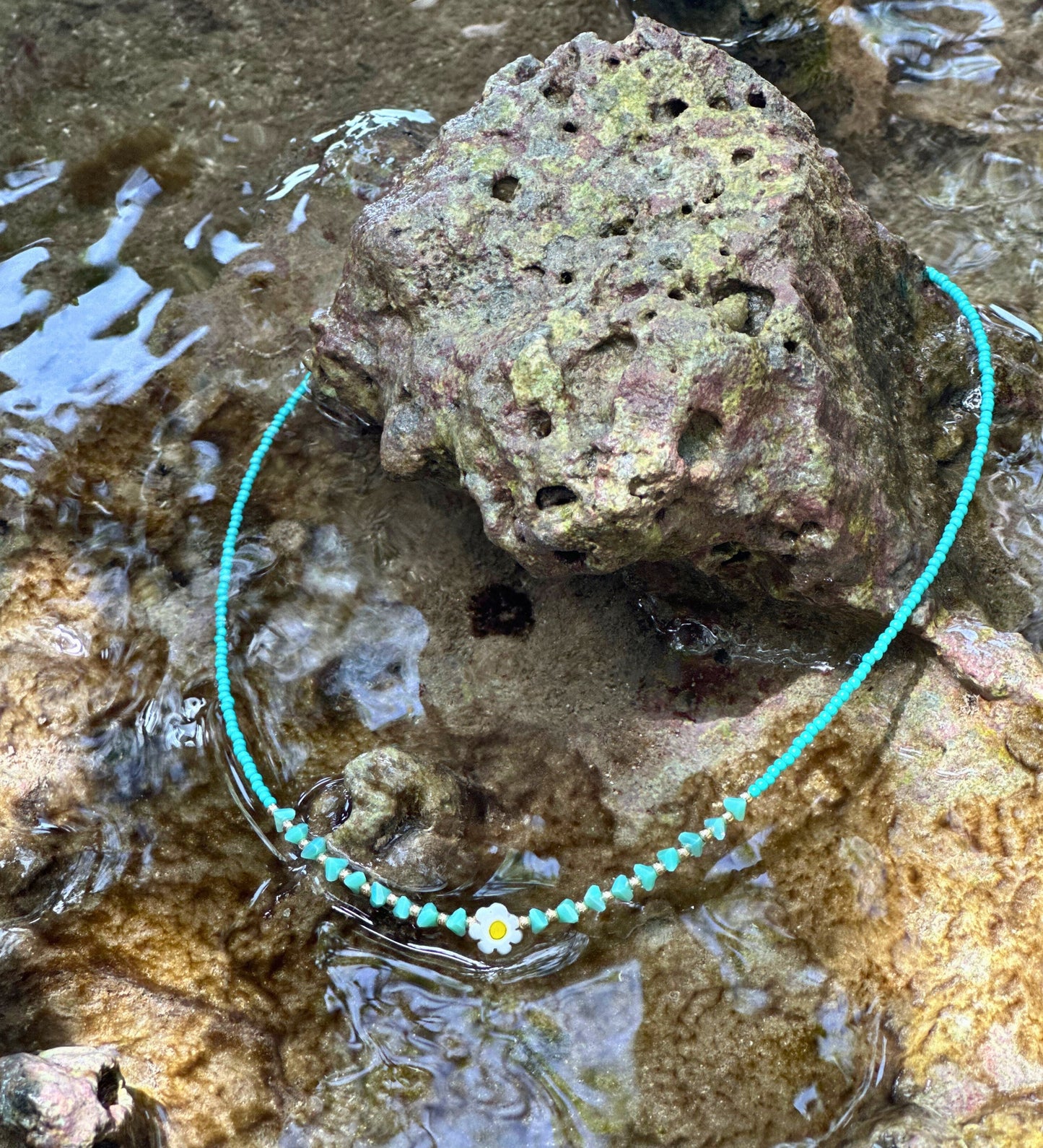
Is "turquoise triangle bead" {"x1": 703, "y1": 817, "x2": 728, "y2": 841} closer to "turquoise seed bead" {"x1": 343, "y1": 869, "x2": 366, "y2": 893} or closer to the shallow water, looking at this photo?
the shallow water

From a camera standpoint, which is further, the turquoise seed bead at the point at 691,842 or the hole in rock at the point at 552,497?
the turquoise seed bead at the point at 691,842

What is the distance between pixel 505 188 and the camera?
3477 millimetres

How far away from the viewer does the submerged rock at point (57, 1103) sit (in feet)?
8.70

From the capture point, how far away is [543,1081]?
318cm

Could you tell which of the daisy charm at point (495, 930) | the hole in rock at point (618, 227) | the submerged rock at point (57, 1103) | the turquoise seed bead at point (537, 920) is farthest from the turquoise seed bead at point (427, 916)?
the hole in rock at point (618, 227)

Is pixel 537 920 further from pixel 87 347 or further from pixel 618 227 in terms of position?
pixel 87 347

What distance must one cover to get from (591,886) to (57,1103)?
1.57 meters

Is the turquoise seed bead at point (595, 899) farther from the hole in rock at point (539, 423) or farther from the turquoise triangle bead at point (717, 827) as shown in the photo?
the hole in rock at point (539, 423)

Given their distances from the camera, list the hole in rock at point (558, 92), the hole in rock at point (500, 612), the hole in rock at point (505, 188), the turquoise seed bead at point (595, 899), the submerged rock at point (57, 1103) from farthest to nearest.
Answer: the hole in rock at point (500, 612), the hole in rock at point (558, 92), the hole in rock at point (505, 188), the turquoise seed bead at point (595, 899), the submerged rock at point (57, 1103)

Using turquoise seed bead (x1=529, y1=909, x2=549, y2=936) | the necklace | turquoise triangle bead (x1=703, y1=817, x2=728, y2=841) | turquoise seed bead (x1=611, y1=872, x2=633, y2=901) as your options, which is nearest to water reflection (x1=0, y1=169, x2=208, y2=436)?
the necklace

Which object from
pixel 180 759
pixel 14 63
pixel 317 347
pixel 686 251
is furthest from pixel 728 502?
pixel 14 63

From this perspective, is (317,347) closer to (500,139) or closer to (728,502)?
(500,139)

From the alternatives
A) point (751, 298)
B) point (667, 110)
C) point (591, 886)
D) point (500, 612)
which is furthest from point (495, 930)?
point (667, 110)

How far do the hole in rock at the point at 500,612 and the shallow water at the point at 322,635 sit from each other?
1.6 inches
